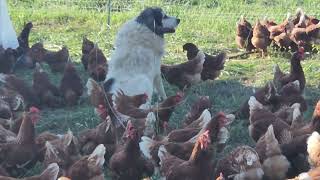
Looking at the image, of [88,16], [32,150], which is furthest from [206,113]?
[88,16]

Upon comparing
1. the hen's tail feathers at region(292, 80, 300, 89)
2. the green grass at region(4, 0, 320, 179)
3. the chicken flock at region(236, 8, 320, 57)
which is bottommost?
the green grass at region(4, 0, 320, 179)

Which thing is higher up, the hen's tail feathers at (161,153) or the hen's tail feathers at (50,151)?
the hen's tail feathers at (161,153)

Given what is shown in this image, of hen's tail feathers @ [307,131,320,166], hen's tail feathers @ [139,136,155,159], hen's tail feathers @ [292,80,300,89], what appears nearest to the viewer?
hen's tail feathers @ [307,131,320,166]

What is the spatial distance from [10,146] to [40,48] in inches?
132

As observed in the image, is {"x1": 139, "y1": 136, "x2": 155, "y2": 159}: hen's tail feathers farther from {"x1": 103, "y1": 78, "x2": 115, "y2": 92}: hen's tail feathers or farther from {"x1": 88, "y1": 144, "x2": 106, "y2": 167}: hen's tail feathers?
{"x1": 103, "y1": 78, "x2": 115, "y2": 92}: hen's tail feathers

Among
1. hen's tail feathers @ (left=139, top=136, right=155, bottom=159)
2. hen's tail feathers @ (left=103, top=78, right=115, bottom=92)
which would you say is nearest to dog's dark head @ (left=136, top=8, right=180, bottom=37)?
hen's tail feathers @ (left=103, top=78, right=115, bottom=92)

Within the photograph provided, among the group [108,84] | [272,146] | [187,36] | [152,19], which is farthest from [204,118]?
[187,36]

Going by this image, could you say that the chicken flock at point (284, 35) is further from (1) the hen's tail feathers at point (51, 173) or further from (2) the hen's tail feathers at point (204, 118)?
(1) the hen's tail feathers at point (51, 173)

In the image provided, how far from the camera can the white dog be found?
Result: 7039 mm

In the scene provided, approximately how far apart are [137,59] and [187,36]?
12.0 feet

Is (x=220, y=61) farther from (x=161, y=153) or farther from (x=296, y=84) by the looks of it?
(x=161, y=153)

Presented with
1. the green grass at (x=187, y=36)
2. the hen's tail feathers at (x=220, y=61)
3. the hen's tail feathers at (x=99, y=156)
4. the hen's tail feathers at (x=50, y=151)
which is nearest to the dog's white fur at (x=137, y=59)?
the green grass at (x=187, y=36)

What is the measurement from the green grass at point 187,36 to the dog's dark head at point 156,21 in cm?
83

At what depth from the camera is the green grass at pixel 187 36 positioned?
→ 7.05 m
